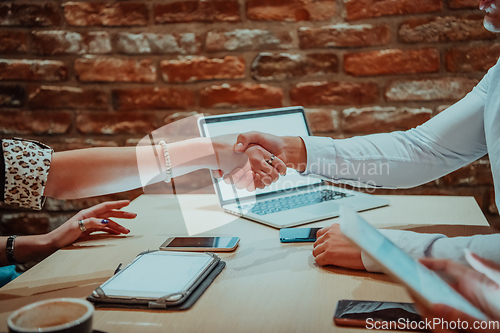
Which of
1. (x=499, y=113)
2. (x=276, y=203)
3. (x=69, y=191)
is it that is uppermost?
(x=499, y=113)

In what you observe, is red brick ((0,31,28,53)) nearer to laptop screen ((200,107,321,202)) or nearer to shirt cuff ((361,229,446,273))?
laptop screen ((200,107,321,202))

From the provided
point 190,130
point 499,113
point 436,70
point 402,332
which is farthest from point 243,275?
point 436,70

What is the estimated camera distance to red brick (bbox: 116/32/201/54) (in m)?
1.48

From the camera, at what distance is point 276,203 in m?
1.15

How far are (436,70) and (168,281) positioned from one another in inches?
45.4

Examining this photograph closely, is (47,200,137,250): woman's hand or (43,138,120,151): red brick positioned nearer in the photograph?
(47,200,137,250): woman's hand

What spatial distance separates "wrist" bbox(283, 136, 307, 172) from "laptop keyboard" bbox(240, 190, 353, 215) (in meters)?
0.10

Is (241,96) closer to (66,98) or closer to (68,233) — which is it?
(66,98)

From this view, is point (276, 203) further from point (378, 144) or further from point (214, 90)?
point (214, 90)

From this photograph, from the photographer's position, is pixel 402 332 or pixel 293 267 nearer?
pixel 402 332

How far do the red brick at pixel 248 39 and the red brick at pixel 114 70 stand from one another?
247 millimetres

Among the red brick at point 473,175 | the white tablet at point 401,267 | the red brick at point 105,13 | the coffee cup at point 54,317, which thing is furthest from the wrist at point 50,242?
the red brick at point 473,175

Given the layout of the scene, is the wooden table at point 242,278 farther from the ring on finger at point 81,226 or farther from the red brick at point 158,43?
the red brick at point 158,43

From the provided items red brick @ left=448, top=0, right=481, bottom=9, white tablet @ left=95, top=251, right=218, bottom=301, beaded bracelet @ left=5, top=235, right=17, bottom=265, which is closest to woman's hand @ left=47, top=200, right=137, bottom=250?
beaded bracelet @ left=5, top=235, right=17, bottom=265
